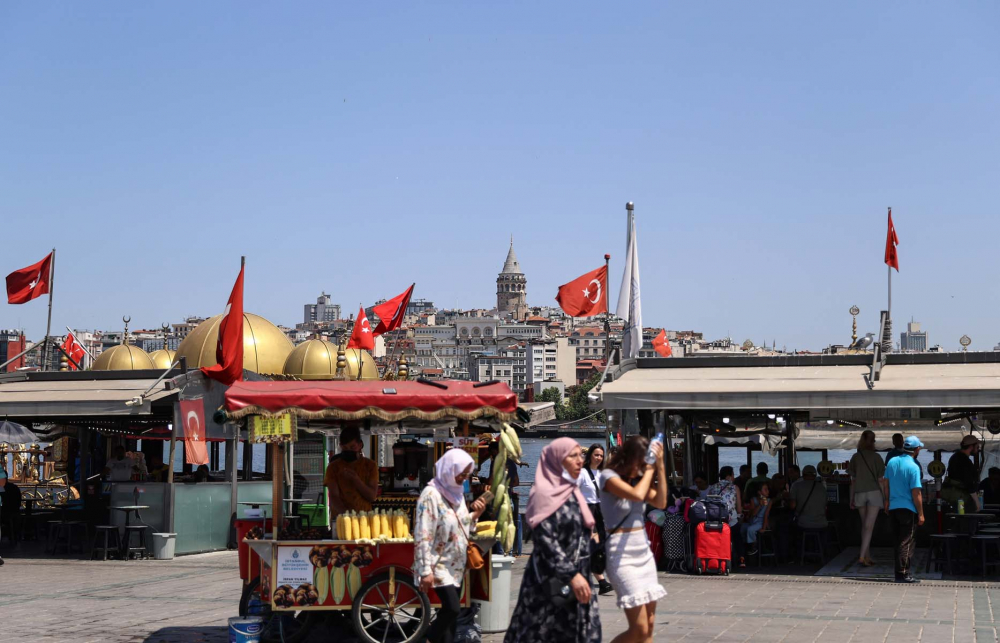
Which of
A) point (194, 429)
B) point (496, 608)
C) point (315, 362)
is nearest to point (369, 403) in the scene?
point (496, 608)

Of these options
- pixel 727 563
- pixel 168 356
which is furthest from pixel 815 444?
pixel 168 356

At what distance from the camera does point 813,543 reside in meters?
17.5

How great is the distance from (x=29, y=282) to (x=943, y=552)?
718 inches

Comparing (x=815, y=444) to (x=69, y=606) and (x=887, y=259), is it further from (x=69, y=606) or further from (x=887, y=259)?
(x=69, y=606)

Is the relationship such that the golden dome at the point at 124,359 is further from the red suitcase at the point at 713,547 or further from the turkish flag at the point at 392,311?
the red suitcase at the point at 713,547

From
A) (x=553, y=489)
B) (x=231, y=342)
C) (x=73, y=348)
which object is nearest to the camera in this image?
(x=553, y=489)

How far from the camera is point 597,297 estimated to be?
23547 mm

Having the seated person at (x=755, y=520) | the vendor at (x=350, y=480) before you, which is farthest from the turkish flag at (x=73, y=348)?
the vendor at (x=350, y=480)

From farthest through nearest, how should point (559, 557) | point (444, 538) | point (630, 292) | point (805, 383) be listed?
1. point (630, 292)
2. point (805, 383)
3. point (444, 538)
4. point (559, 557)

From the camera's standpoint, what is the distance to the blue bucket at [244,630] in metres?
10.4

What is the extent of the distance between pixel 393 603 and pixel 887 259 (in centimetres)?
1522

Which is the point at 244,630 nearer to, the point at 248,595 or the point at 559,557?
the point at 248,595

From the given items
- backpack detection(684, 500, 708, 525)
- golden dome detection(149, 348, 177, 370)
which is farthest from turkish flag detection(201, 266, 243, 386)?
golden dome detection(149, 348, 177, 370)

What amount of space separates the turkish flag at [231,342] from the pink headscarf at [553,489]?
12215 millimetres
